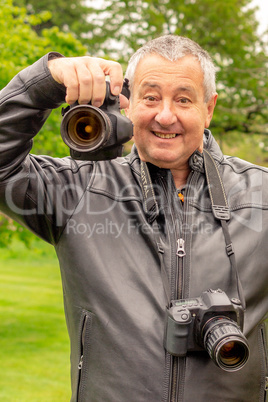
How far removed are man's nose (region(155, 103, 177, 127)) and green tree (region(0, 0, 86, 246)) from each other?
216 inches

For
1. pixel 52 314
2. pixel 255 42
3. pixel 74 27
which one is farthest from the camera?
pixel 74 27

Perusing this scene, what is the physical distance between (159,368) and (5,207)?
98cm

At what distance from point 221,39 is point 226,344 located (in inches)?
664

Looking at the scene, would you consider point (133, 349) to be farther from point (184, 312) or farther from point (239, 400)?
point (239, 400)

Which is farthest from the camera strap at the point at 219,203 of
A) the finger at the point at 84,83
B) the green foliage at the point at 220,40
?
the green foliage at the point at 220,40

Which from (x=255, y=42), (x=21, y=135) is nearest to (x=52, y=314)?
(x=255, y=42)

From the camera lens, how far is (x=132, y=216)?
2412 mm

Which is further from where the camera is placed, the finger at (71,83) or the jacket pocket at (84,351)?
the jacket pocket at (84,351)

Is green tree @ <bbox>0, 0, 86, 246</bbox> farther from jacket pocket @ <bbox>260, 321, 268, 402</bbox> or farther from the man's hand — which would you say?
jacket pocket @ <bbox>260, 321, 268, 402</bbox>

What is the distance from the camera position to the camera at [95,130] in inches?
82.6

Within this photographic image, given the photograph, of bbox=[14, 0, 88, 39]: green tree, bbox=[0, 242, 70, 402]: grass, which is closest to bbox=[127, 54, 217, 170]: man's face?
bbox=[0, 242, 70, 402]: grass

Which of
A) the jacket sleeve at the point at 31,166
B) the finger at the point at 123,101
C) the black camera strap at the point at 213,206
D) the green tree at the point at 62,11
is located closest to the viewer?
the jacket sleeve at the point at 31,166

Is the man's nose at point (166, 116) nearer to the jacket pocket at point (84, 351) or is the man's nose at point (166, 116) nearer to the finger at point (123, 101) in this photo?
the finger at point (123, 101)

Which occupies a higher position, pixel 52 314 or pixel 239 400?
pixel 239 400
